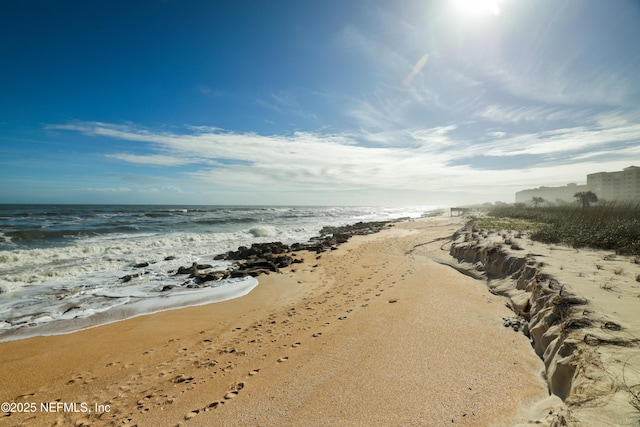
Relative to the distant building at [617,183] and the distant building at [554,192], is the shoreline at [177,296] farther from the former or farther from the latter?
the distant building at [554,192]

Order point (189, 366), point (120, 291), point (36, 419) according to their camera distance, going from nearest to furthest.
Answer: point (36, 419) → point (189, 366) → point (120, 291)

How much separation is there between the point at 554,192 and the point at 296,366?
137m

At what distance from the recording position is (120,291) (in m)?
8.45

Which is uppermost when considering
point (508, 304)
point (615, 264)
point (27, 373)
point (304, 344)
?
point (615, 264)

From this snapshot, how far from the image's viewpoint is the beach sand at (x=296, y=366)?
10.2ft

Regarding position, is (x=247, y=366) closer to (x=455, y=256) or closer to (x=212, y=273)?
(x=212, y=273)

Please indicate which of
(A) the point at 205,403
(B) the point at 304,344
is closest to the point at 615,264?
(B) the point at 304,344

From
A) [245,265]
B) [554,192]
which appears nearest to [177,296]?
[245,265]

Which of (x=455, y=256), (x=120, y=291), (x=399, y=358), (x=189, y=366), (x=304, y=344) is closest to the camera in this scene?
(x=399, y=358)

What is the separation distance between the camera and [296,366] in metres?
4.07

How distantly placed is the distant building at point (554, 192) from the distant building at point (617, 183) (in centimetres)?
702

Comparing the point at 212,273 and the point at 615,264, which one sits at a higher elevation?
the point at 615,264

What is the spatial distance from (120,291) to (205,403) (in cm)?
696

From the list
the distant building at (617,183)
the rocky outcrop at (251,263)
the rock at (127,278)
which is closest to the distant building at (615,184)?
the distant building at (617,183)
